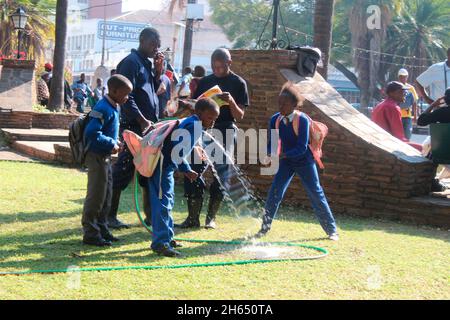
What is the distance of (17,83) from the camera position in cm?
1783

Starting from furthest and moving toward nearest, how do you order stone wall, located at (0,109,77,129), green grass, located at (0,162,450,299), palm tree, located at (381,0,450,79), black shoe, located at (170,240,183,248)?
palm tree, located at (381,0,450,79) < stone wall, located at (0,109,77,129) < black shoe, located at (170,240,183,248) < green grass, located at (0,162,450,299)

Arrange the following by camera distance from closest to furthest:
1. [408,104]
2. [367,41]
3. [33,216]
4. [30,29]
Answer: [33,216], [408,104], [30,29], [367,41]

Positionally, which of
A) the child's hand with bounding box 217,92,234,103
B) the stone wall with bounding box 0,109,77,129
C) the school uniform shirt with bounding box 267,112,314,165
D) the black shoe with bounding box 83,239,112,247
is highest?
the child's hand with bounding box 217,92,234,103

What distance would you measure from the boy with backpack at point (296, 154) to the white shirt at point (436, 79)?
3.62 metres

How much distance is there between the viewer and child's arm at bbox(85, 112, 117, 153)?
643 cm

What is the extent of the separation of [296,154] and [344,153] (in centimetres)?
212

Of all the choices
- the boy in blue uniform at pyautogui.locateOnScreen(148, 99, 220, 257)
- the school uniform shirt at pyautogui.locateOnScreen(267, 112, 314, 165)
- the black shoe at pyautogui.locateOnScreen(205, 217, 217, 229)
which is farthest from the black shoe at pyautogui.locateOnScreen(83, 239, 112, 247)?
the school uniform shirt at pyautogui.locateOnScreen(267, 112, 314, 165)

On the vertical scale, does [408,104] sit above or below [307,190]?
above

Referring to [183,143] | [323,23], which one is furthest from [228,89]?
[323,23]

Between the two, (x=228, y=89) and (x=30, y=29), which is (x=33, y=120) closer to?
(x=228, y=89)

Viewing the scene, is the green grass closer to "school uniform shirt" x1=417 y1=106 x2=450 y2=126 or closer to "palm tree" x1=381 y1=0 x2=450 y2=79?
"school uniform shirt" x1=417 y1=106 x2=450 y2=126

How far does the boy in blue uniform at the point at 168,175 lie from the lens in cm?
634

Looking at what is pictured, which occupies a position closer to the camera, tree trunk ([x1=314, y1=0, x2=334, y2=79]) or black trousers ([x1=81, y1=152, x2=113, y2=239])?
black trousers ([x1=81, y1=152, x2=113, y2=239])
